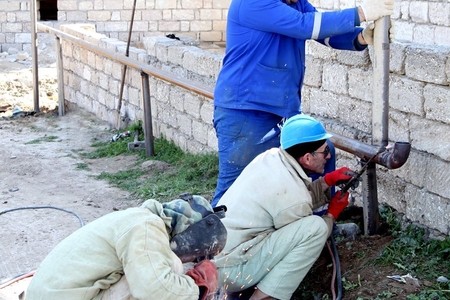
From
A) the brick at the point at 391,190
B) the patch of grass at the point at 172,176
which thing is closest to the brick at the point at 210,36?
the patch of grass at the point at 172,176

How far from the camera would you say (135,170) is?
8.50 metres

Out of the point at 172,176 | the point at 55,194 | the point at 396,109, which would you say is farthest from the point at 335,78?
the point at 55,194

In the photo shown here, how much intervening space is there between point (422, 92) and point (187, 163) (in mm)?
3405

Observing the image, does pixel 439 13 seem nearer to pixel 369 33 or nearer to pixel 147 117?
pixel 147 117

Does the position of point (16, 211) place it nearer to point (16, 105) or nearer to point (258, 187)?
point (258, 187)

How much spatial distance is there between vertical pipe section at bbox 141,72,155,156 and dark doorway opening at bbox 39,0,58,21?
9647mm

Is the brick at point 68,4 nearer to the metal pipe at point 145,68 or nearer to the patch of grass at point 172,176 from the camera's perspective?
the metal pipe at point 145,68

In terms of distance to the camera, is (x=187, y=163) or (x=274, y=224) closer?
(x=274, y=224)

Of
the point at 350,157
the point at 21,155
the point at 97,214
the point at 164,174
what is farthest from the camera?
the point at 21,155

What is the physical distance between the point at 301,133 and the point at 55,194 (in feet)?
12.3

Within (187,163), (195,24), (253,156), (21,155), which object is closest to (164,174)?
(187,163)

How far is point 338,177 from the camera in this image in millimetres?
4875

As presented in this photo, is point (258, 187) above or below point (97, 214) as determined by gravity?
above

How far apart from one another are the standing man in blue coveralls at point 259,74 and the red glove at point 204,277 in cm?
151
